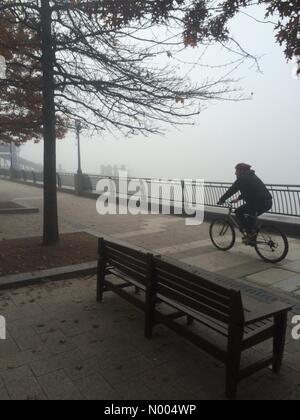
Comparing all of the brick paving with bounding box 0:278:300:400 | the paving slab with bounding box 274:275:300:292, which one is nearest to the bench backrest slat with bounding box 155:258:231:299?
the brick paving with bounding box 0:278:300:400

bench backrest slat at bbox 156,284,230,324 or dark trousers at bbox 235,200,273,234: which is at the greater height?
dark trousers at bbox 235,200,273,234

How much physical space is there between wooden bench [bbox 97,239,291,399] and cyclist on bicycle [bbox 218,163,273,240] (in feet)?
10.8

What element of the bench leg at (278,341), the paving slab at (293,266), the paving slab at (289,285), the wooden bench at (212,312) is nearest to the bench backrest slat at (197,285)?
the wooden bench at (212,312)

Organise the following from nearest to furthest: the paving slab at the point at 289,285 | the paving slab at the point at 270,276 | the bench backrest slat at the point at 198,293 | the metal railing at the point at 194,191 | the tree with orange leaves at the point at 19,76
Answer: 1. the bench backrest slat at the point at 198,293
2. the paving slab at the point at 289,285
3. the paving slab at the point at 270,276
4. the tree with orange leaves at the point at 19,76
5. the metal railing at the point at 194,191

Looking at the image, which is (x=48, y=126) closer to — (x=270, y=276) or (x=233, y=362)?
(x=270, y=276)

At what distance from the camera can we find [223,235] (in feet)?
25.7

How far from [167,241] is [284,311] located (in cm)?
538

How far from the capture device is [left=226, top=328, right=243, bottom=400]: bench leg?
114 inches

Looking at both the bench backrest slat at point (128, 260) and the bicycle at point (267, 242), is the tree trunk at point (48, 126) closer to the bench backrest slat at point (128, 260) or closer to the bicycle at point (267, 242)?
the bench backrest slat at point (128, 260)

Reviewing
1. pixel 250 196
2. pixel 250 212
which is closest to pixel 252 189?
pixel 250 196

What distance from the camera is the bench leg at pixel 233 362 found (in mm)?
2906

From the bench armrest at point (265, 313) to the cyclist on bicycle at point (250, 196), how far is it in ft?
12.4

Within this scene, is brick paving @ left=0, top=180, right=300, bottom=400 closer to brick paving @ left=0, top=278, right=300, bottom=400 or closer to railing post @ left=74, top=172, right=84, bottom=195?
brick paving @ left=0, top=278, right=300, bottom=400

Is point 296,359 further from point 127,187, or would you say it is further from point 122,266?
point 127,187
